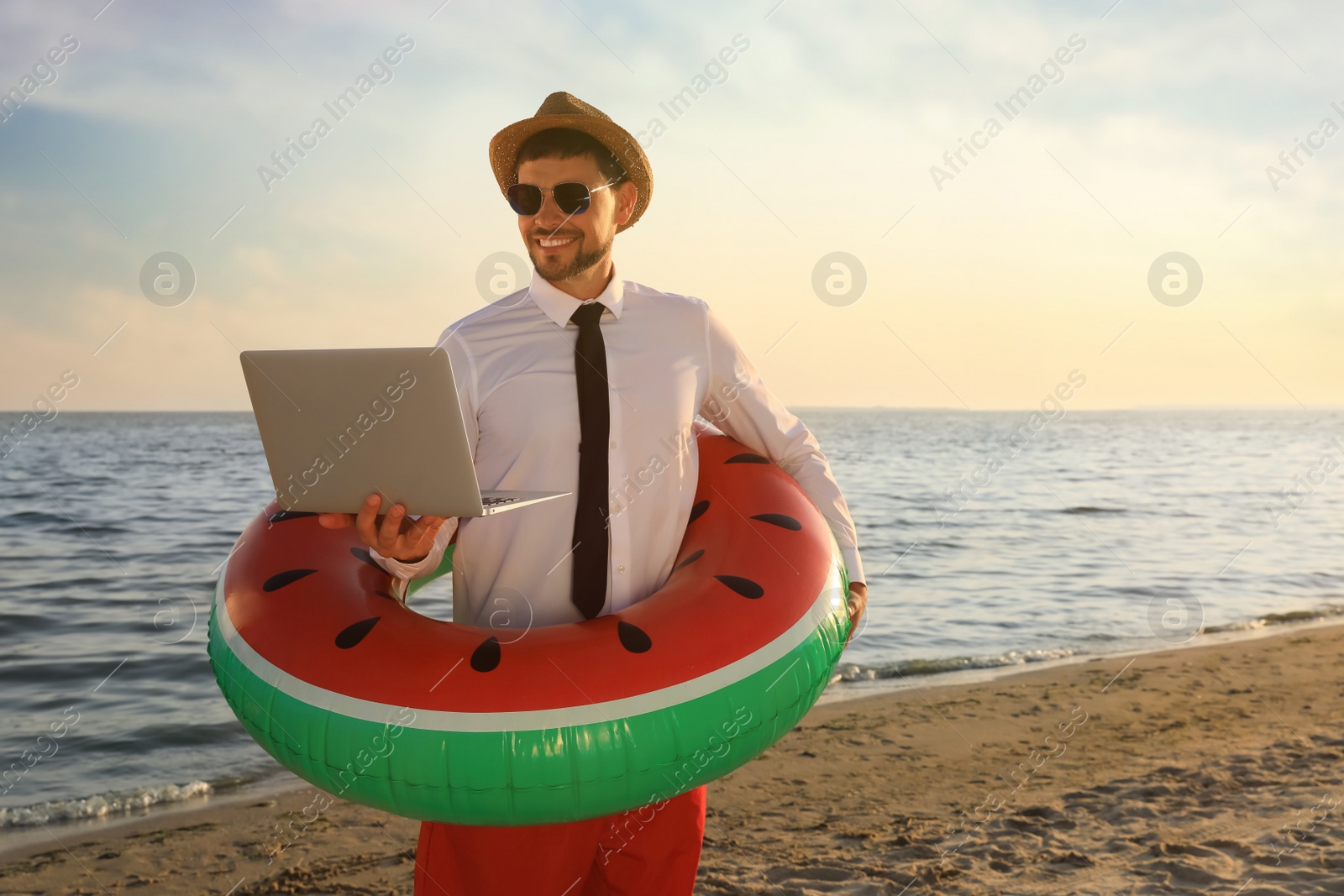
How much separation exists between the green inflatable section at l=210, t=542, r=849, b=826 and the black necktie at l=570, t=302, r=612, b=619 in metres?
0.38

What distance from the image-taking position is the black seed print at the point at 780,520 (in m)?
2.23

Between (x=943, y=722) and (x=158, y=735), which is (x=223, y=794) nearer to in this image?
(x=158, y=735)

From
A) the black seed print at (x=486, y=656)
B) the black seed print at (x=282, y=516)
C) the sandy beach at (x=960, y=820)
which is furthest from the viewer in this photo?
the sandy beach at (x=960, y=820)

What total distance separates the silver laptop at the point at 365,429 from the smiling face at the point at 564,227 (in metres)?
0.63

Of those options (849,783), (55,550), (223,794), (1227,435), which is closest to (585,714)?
(849,783)

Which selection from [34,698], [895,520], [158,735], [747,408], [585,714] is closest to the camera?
[585,714]

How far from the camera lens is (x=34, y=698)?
17.6 feet

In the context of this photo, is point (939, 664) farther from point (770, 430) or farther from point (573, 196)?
point (573, 196)

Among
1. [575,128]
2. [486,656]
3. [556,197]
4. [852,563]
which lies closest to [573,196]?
[556,197]

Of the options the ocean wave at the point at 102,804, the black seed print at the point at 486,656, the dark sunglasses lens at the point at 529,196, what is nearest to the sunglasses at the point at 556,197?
the dark sunglasses lens at the point at 529,196

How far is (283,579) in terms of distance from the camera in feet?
6.88

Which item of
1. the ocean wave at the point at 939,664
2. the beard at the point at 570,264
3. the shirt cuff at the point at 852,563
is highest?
the beard at the point at 570,264

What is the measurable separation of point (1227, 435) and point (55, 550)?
38.6 meters

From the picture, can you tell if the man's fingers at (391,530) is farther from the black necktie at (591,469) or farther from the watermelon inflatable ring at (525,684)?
the black necktie at (591,469)
